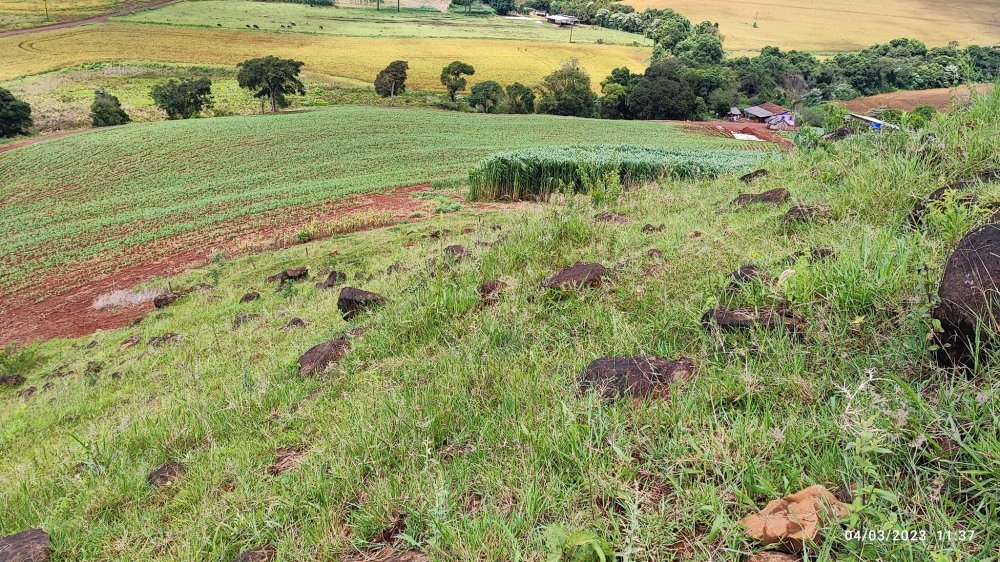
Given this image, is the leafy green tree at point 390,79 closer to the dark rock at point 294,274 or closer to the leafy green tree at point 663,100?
the leafy green tree at point 663,100

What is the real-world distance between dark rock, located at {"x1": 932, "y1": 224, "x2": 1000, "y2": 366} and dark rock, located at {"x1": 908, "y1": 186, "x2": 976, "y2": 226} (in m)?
1.26

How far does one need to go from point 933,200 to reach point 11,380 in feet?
40.7

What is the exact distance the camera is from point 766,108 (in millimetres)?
64000

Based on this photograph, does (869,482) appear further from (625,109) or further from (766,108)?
(766,108)

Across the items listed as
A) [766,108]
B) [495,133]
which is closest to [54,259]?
[495,133]

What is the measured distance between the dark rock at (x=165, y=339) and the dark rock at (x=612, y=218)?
658 cm

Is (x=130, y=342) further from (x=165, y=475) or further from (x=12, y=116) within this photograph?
(x=12, y=116)

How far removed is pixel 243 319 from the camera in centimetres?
821

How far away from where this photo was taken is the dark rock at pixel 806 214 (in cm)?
495

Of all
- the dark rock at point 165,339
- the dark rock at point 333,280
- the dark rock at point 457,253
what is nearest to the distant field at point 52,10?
the dark rock at point 165,339

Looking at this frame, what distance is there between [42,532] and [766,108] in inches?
2905

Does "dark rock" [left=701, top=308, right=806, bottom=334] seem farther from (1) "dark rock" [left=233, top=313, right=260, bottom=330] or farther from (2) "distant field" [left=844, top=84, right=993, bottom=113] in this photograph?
(2) "distant field" [left=844, top=84, right=993, bottom=113]

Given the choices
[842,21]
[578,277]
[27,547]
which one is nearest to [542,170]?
[578,277]

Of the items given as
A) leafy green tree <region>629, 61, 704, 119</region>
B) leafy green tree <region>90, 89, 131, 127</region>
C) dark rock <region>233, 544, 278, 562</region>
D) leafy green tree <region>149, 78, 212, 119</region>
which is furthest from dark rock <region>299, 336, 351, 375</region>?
leafy green tree <region>629, 61, 704, 119</region>
